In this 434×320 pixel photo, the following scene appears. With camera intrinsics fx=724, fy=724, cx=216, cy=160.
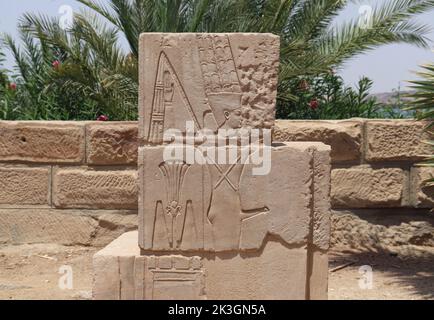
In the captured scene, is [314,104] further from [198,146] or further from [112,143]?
[198,146]

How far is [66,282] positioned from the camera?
5.46m

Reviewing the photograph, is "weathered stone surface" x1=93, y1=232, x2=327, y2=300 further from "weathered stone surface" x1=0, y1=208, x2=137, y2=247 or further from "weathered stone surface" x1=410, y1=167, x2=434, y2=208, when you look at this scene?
"weathered stone surface" x1=410, y1=167, x2=434, y2=208

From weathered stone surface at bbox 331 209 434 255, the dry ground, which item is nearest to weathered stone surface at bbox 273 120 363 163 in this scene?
weathered stone surface at bbox 331 209 434 255

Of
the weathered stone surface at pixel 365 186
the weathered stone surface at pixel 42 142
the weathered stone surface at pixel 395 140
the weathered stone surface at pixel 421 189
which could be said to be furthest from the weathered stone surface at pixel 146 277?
the weathered stone surface at pixel 421 189

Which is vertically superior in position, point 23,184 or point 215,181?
point 215,181

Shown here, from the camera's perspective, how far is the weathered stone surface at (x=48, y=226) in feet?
20.3

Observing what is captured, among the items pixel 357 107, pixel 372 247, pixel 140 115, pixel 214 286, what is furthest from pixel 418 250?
pixel 140 115

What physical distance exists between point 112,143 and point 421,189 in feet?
8.72

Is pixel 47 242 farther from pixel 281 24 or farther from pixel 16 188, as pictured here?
pixel 281 24

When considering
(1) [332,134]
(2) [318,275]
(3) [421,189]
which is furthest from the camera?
(3) [421,189]

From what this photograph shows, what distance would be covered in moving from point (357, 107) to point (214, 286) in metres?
4.06

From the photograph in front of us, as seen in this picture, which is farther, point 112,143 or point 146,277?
point 112,143

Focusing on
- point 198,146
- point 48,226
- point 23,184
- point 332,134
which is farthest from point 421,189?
point 23,184

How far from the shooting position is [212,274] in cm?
429
